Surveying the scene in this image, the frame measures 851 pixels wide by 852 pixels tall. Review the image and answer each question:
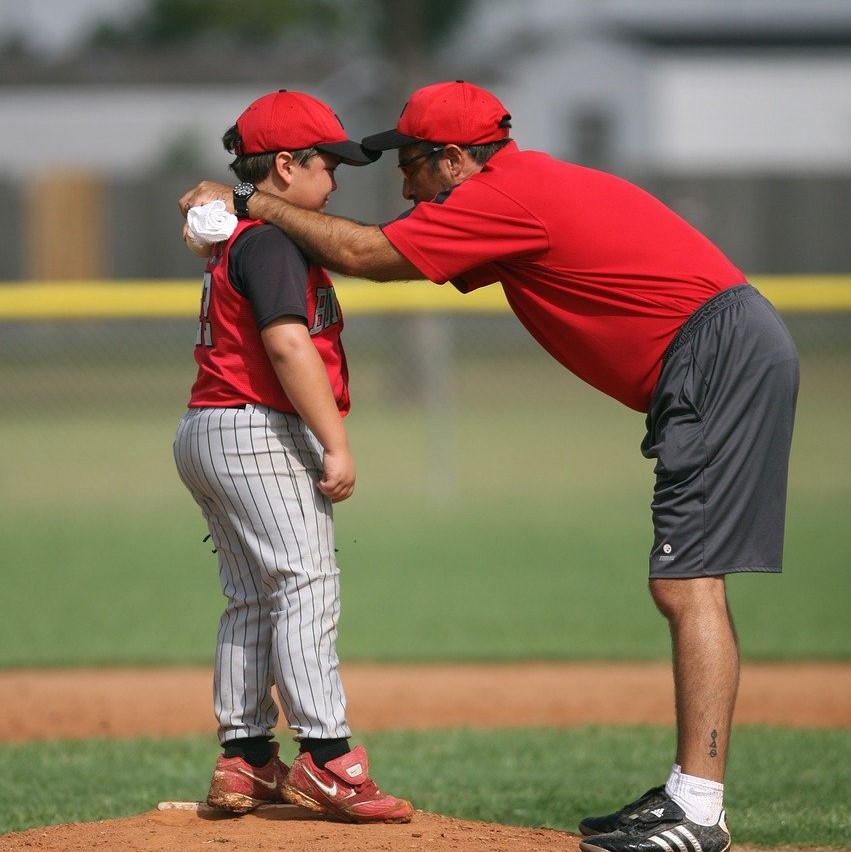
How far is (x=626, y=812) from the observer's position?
3.60 m

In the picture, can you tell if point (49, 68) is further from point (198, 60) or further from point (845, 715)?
point (845, 715)

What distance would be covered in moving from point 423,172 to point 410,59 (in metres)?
17.9

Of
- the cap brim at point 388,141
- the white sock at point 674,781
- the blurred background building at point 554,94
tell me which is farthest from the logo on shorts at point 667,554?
the blurred background building at point 554,94

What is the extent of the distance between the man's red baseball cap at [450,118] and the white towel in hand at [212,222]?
1.47ft

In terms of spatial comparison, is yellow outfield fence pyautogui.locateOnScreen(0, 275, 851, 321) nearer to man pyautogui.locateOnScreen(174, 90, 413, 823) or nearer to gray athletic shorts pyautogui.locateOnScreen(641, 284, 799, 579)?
man pyautogui.locateOnScreen(174, 90, 413, 823)

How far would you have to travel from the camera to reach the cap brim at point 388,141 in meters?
3.73

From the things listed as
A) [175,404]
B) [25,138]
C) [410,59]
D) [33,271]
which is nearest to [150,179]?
[33,271]

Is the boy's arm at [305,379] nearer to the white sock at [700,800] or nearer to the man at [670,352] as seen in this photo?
the man at [670,352]

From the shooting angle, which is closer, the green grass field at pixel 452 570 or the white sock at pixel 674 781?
the white sock at pixel 674 781

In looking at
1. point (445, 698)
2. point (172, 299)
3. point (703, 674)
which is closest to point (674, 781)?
point (703, 674)

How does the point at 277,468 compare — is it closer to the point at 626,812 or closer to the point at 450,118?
the point at 450,118

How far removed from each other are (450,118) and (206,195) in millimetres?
711

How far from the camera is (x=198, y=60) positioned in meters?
40.8

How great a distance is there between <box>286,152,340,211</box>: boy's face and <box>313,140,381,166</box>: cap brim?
0.04m
